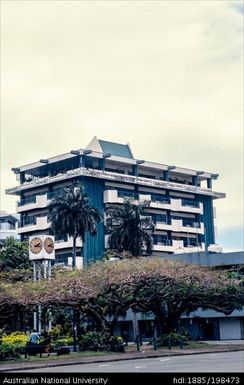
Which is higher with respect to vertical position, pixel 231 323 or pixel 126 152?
pixel 126 152

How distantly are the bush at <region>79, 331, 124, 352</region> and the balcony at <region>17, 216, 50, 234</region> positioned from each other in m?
53.0

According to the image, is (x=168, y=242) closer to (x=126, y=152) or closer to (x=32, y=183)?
(x=126, y=152)

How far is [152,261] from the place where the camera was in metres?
48.8

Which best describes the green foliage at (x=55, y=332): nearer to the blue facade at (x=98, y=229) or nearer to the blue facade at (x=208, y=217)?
the blue facade at (x=98, y=229)

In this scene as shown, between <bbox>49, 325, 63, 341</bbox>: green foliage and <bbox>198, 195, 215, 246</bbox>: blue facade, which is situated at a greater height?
<bbox>198, 195, 215, 246</bbox>: blue facade

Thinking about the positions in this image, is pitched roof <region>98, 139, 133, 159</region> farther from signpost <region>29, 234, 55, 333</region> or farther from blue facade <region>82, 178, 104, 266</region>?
signpost <region>29, 234, 55, 333</region>

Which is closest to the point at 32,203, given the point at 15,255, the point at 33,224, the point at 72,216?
the point at 33,224

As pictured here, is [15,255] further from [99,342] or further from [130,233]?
[99,342]

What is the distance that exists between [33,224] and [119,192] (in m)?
13.9

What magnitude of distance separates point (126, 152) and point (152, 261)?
2321 inches

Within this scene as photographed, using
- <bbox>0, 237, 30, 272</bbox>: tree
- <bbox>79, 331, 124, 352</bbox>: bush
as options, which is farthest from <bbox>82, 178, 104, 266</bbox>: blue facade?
<bbox>79, 331, 124, 352</bbox>: bush

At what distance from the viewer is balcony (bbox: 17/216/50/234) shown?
98000mm

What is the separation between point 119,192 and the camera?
99.7 meters
